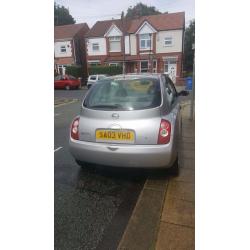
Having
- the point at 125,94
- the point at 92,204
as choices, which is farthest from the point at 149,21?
the point at 92,204

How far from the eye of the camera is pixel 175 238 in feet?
5.98

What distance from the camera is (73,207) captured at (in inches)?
91.8

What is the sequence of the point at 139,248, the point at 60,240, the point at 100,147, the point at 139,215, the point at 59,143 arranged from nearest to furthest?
the point at 139,248, the point at 60,240, the point at 139,215, the point at 100,147, the point at 59,143

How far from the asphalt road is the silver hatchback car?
33 centimetres

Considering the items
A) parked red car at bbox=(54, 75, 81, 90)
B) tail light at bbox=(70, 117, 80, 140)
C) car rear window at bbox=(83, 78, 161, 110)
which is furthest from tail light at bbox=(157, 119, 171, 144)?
parked red car at bbox=(54, 75, 81, 90)

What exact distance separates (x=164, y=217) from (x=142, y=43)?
23871 mm

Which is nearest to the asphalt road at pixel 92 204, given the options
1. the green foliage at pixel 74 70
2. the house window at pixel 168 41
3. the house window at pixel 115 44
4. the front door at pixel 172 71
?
the front door at pixel 172 71

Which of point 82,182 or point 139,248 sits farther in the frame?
point 82,182

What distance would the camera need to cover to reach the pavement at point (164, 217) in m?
1.79

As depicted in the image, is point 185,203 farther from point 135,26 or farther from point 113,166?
point 135,26

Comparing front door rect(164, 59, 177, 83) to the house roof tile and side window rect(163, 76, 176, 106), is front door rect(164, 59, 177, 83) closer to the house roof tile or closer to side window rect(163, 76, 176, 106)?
the house roof tile

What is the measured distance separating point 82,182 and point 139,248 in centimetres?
132
